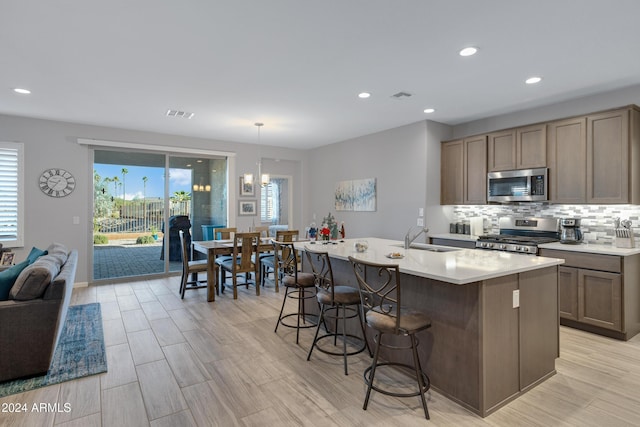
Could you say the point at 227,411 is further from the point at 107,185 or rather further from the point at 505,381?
the point at 107,185

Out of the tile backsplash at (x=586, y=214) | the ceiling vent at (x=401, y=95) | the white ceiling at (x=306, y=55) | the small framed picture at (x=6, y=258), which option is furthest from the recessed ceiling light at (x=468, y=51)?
the small framed picture at (x=6, y=258)

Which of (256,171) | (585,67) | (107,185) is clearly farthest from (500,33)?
(107,185)

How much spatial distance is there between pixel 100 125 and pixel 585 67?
6.65 m

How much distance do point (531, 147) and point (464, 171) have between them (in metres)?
0.98

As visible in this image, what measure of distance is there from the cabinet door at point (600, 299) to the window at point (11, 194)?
748cm

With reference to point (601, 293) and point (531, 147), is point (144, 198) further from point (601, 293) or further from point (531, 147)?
point (601, 293)

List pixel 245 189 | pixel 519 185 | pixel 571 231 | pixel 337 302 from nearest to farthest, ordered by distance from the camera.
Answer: pixel 337 302 < pixel 571 231 < pixel 519 185 < pixel 245 189

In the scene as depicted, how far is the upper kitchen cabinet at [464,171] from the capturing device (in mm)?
4957

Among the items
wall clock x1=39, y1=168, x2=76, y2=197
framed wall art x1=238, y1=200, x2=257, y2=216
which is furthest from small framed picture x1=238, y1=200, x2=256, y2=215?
wall clock x1=39, y1=168, x2=76, y2=197

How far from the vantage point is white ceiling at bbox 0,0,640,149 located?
2.39 meters

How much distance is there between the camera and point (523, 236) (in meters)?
4.64

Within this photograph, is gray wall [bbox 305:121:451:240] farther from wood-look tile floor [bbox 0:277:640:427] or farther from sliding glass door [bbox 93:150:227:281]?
sliding glass door [bbox 93:150:227:281]

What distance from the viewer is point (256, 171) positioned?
7.41 metres

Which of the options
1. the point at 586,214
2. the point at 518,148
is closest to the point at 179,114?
the point at 518,148
